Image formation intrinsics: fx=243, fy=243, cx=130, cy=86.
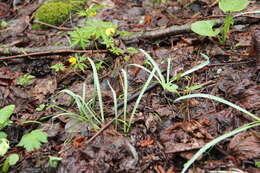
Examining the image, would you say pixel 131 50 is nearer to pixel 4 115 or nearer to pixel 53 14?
pixel 4 115

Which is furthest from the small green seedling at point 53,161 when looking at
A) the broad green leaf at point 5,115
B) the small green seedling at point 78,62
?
the small green seedling at point 78,62

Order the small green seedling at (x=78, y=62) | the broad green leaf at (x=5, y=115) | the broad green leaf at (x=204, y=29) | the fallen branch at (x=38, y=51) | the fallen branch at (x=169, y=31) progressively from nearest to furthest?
1. the broad green leaf at (x=5, y=115)
2. the broad green leaf at (x=204, y=29)
3. the small green seedling at (x=78, y=62)
4. the fallen branch at (x=169, y=31)
5. the fallen branch at (x=38, y=51)

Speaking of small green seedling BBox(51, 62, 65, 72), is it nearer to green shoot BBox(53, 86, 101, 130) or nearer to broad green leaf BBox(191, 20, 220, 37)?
green shoot BBox(53, 86, 101, 130)

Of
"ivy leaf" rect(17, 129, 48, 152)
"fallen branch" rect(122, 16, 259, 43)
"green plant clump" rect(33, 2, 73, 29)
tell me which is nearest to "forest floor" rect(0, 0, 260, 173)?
"fallen branch" rect(122, 16, 259, 43)

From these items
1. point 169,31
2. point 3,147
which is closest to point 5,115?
point 3,147

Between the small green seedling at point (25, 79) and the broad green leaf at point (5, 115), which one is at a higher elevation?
the broad green leaf at point (5, 115)

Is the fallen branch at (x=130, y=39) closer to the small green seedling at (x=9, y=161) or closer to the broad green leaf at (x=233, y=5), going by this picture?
the broad green leaf at (x=233, y=5)
